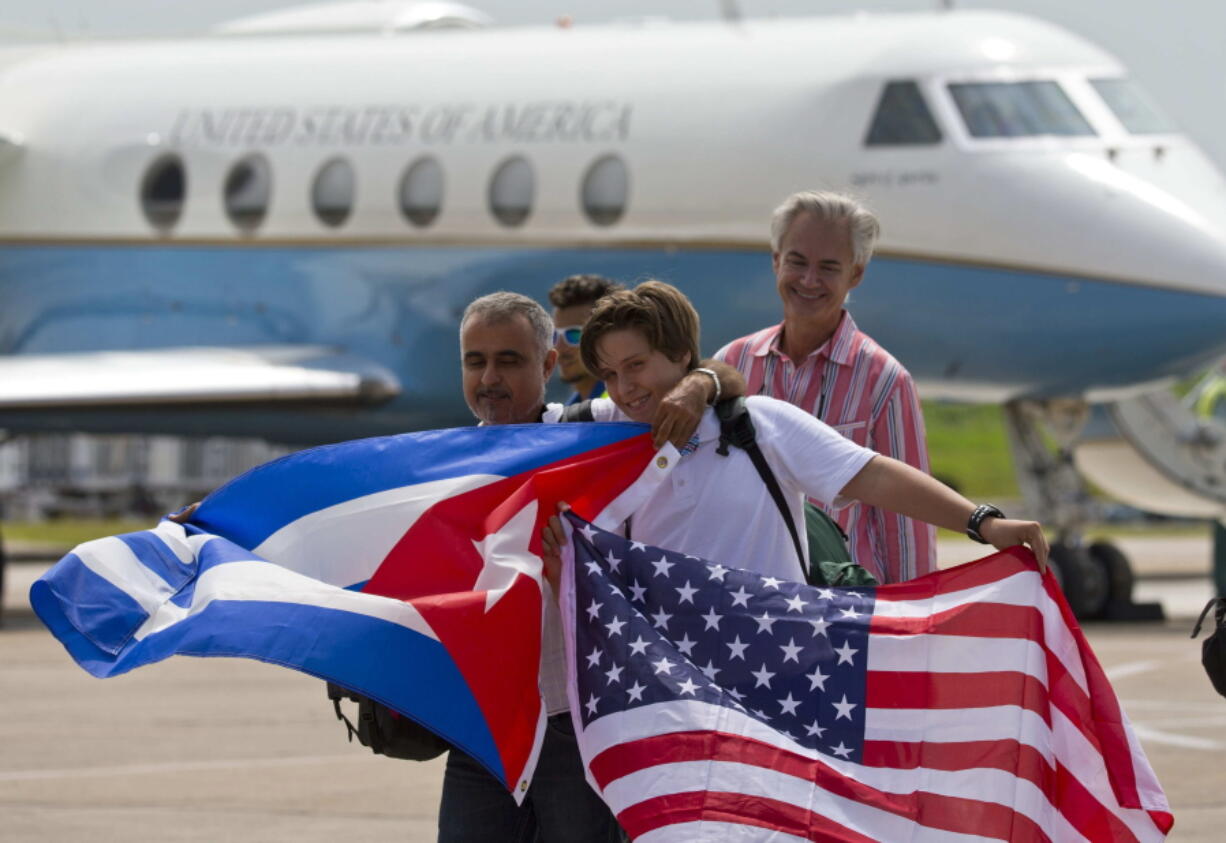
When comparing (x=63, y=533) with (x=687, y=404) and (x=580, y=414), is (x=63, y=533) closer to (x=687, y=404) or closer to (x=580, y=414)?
(x=580, y=414)

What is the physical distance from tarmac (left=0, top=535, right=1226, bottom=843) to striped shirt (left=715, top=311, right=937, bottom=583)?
2.38m

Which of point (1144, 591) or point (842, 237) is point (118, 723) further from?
point (1144, 591)

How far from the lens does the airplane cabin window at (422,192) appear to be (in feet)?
54.0

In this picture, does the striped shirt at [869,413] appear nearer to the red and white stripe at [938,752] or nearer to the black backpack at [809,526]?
the black backpack at [809,526]

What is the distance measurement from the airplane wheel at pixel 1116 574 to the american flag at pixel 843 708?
11097mm

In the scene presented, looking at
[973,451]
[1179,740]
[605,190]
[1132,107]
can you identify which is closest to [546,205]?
[605,190]

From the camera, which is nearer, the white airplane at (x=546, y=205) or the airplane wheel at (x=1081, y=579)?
the white airplane at (x=546, y=205)

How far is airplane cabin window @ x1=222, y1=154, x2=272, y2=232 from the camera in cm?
1717

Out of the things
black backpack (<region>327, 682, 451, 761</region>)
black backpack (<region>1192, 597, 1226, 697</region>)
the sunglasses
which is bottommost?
black backpack (<region>327, 682, 451, 761</region>)

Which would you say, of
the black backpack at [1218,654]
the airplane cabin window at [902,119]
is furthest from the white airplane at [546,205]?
the black backpack at [1218,654]

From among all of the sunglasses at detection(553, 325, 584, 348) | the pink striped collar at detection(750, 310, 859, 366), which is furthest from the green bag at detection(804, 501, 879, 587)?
the sunglasses at detection(553, 325, 584, 348)

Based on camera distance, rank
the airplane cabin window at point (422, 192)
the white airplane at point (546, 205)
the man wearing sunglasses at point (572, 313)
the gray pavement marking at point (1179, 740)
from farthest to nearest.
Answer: the airplane cabin window at point (422, 192) < the white airplane at point (546, 205) < the gray pavement marking at point (1179, 740) < the man wearing sunglasses at point (572, 313)

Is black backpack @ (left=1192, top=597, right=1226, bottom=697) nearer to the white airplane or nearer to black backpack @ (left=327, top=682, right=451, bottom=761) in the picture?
black backpack @ (left=327, top=682, right=451, bottom=761)

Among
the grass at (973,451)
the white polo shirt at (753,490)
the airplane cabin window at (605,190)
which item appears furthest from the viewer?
the grass at (973,451)
